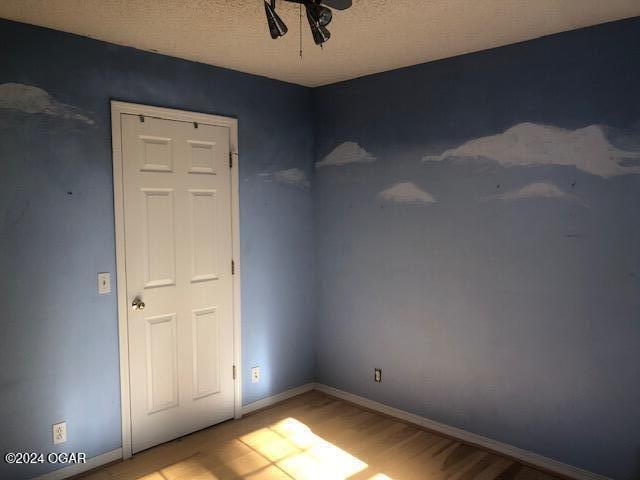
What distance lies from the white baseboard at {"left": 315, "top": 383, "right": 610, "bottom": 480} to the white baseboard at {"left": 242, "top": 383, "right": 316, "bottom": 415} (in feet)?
0.73

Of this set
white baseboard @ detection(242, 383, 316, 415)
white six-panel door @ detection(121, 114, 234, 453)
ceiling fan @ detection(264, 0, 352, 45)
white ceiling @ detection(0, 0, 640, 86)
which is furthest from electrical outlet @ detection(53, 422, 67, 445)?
ceiling fan @ detection(264, 0, 352, 45)

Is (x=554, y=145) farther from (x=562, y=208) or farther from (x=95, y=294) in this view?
(x=95, y=294)

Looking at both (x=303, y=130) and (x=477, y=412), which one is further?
(x=303, y=130)

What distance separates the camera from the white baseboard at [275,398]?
3.60m

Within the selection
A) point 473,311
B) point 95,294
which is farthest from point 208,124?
point 473,311

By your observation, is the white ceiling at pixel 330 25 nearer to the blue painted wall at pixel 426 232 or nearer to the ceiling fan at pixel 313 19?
the blue painted wall at pixel 426 232

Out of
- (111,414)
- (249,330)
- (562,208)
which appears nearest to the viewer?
(562,208)

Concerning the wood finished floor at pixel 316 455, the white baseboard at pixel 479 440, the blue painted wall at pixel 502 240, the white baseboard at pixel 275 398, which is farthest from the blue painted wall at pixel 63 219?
the white baseboard at pixel 479 440

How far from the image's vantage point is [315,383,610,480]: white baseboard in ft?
8.87

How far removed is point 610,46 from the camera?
97.9 inches

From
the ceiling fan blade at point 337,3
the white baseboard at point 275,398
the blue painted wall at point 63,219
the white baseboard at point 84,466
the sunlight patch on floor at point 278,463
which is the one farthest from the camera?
the white baseboard at point 275,398

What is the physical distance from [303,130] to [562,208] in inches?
82.3

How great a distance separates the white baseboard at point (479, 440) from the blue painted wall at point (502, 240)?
0.05 metres

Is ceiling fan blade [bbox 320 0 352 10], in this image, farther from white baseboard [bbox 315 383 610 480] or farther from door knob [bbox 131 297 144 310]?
white baseboard [bbox 315 383 610 480]
